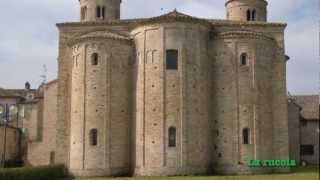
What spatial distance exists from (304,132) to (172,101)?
21.6m

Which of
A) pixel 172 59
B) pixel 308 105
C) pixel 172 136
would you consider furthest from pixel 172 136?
pixel 308 105

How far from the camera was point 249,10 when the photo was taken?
4362 cm

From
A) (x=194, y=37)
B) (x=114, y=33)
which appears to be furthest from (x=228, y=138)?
(x=114, y=33)

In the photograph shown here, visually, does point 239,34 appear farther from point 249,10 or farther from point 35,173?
point 35,173

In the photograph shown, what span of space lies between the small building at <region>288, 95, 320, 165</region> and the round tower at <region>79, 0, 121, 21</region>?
17301mm

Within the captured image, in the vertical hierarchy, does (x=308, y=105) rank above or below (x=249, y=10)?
below

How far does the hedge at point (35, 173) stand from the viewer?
2742 cm

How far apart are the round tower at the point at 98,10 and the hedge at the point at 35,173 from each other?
40.2 ft

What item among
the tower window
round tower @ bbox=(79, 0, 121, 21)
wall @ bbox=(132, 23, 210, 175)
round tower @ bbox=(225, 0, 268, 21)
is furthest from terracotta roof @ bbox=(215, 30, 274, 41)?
round tower @ bbox=(79, 0, 121, 21)

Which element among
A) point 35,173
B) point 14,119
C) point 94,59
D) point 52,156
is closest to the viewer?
point 35,173

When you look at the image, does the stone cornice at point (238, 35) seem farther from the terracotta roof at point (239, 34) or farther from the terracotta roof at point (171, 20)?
the terracotta roof at point (171, 20)

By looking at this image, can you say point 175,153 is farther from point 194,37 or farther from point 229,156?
point 194,37

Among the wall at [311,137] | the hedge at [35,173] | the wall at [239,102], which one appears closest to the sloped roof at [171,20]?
the wall at [239,102]

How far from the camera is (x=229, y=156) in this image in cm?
3559
